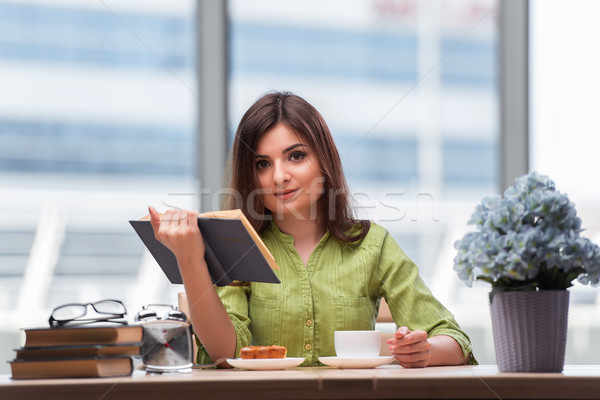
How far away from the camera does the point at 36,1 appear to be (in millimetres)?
2385

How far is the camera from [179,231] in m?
1.09

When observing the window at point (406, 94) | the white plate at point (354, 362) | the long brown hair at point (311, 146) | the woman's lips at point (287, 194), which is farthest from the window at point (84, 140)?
the white plate at point (354, 362)

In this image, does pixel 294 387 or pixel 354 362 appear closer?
pixel 294 387

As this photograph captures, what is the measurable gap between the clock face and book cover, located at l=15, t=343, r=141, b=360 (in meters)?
0.07

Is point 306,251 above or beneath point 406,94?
beneath

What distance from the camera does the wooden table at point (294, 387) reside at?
848mm

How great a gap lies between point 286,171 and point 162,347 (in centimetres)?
58

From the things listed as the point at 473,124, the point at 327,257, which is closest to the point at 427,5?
the point at 473,124

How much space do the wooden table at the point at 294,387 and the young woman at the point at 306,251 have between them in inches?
18.3

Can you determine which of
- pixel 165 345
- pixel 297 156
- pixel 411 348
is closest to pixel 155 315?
pixel 165 345

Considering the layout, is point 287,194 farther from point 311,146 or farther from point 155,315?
point 155,315

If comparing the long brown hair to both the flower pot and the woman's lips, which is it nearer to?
the woman's lips

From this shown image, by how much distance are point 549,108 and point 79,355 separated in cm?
215

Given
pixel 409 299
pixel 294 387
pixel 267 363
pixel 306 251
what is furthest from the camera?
pixel 306 251
